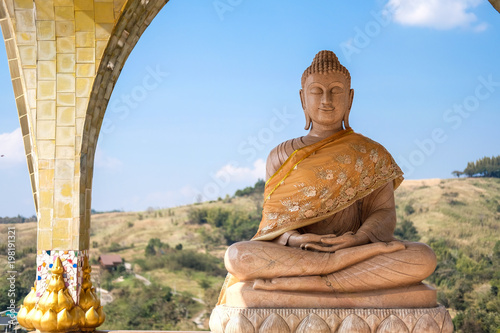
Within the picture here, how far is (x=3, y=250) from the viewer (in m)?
11.0

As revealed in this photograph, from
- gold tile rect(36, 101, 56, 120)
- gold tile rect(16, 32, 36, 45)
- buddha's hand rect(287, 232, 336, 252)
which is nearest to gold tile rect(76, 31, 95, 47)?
gold tile rect(16, 32, 36, 45)

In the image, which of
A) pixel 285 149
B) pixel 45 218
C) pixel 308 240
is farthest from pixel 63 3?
pixel 308 240

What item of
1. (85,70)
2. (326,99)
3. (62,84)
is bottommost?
(326,99)

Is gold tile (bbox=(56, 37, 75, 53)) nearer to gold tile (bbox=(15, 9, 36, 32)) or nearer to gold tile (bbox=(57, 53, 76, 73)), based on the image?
gold tile (bbox=(57, 53, 76, 73))

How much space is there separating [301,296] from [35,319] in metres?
2.81

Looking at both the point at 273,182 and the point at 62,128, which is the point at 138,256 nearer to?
the point at 62,128

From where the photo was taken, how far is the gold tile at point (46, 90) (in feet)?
19.6

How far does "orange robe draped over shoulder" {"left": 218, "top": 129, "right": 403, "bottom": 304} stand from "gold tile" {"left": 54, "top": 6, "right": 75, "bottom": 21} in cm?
255

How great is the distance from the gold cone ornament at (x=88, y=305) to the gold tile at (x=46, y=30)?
2023mm

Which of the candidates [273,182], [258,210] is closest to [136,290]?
[258,210]

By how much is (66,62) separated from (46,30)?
1.10ft

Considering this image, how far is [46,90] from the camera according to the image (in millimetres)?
5969

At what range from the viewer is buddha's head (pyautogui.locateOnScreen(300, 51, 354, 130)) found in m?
4.83

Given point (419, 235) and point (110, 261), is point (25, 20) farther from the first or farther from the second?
point (419, 235)
